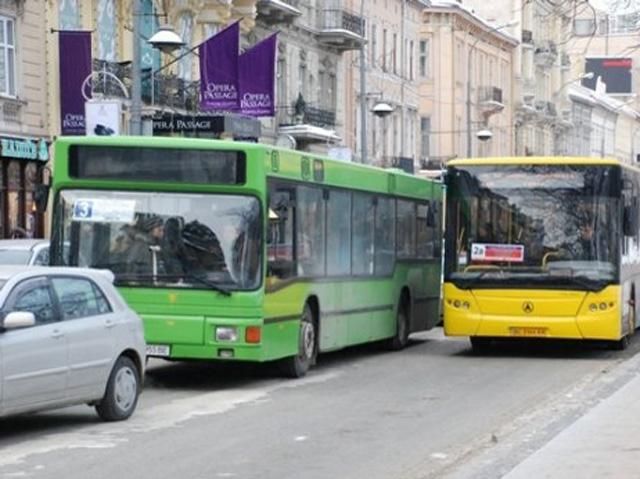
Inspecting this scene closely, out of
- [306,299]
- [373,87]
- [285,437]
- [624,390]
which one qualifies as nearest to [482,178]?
[306,299]

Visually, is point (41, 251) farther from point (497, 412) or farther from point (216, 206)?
point (497, 412)

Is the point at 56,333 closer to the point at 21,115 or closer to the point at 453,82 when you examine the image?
the point at 21,115

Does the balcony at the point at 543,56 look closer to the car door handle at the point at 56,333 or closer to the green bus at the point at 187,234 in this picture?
Result: the green bus at the point at 187,234

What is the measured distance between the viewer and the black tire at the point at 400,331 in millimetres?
23406

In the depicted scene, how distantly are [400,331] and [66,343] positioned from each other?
11.2m

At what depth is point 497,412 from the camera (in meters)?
15.6

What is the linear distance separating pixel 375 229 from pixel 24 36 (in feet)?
54.0

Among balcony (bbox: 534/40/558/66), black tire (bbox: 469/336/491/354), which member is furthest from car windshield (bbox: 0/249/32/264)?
balcony (bbox: 534/40/558/66)

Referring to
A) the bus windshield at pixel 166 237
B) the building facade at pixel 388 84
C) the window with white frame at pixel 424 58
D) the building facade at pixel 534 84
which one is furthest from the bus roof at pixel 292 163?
the building facade at pixel 534 84

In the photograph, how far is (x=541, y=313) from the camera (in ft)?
71.1

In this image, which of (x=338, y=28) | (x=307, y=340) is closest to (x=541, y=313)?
(x=307, y=340)

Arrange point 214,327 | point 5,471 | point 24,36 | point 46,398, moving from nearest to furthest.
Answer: point 5,471 → point 46,398 → point 214,327 → point 24,36

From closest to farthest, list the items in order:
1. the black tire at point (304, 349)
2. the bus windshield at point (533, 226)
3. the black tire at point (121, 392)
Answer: the black tire at point (121, 392)
the black tire at point (304, 349)
the bus windshield at point (533, 226)

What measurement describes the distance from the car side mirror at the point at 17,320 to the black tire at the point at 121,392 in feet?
5.32
